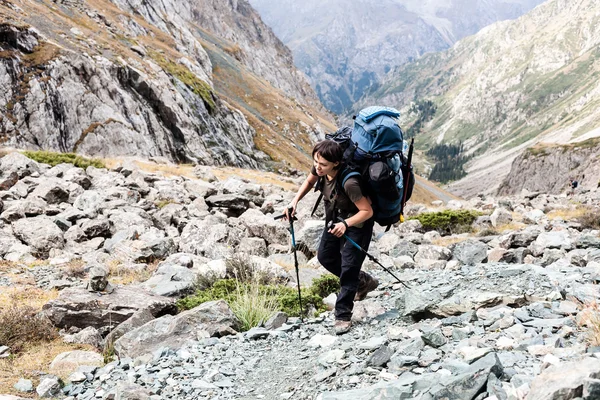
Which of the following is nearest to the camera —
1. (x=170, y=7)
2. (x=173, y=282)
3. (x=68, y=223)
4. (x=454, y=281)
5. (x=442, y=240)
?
(x=454, y=281)

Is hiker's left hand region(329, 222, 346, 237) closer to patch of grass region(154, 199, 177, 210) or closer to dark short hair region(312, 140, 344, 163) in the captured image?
dark short hair region(312, 140, 344, 163)

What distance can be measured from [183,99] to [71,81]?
58.4 feet

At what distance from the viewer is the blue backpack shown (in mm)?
5941

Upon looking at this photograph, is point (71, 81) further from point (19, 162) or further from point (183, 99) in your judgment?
point (19, 162)

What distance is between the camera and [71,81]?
43656mm

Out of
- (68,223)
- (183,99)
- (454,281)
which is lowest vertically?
(454,281)

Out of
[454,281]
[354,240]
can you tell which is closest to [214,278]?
[354,240]

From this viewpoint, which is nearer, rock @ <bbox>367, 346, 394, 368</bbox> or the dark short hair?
rock @ <bbox>367, 346, 394, 368</bbox>

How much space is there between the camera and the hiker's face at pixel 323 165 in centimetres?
611

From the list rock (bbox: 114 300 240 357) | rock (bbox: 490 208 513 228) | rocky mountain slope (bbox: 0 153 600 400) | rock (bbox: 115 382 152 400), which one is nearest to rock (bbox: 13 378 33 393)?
rocky mountain slope (bbox: 0 153 600 400)

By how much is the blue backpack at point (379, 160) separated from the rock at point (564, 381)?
3.25 meters

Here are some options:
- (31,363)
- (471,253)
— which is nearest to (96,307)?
(31,363)

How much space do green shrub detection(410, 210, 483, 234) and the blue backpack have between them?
15.3m

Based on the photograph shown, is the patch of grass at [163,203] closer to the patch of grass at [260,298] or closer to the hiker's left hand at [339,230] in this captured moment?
the patch of grass at [260,298]
